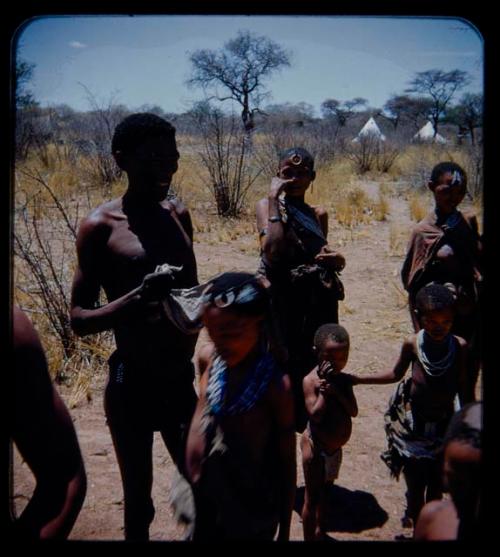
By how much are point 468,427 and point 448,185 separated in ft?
6.53

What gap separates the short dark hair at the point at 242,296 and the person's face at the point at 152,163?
616 millimetres

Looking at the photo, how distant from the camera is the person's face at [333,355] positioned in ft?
8.26

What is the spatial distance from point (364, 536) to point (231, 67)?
2101 centimetres

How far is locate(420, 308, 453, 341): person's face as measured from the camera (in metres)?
2.52

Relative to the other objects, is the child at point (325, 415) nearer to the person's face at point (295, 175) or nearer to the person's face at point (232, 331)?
the person's face at point (232, 331)

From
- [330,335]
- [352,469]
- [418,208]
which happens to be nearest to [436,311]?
[330,335]

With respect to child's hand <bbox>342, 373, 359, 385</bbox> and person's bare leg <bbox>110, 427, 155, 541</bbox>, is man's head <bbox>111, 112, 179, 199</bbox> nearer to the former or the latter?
person's bare leg <bbox>110, 427, 155, 541</bbox>

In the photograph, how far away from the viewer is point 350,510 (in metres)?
3.26

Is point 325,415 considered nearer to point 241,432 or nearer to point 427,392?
point 427,392

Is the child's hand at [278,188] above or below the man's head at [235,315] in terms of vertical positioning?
above

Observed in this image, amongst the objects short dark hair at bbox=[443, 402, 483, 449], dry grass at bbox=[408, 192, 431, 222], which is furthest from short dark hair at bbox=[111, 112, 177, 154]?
dry grass at bbox=[408, 192, 431, 222]

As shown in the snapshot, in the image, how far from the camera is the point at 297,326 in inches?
131

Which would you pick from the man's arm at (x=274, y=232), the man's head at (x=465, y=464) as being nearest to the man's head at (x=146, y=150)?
the man's arm at (x=274, y=232)

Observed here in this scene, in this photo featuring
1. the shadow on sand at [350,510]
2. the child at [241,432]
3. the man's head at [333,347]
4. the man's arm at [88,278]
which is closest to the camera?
the child at [241,432]
